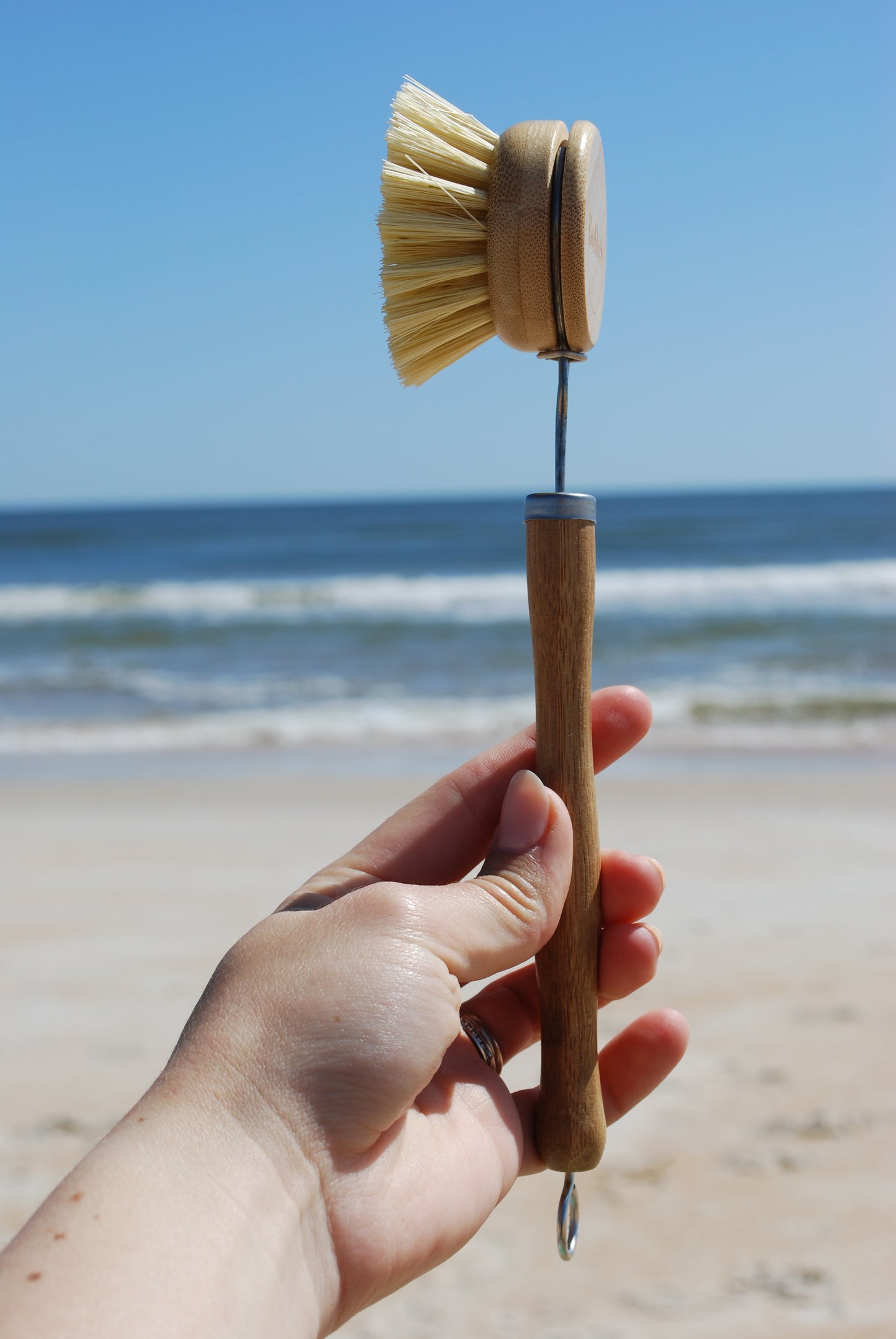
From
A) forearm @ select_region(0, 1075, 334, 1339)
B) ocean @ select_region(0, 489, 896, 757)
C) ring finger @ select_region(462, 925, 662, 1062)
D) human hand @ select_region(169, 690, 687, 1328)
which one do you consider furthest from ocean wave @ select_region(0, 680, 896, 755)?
Result: forearm @ select_region(0, 1075, 334, 1339)

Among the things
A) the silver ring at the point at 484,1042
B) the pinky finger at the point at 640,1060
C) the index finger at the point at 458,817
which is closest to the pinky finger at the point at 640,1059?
the pinky finger at the point at 640,1060

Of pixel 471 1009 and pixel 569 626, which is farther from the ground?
pixel 569 626

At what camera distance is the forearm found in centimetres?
94

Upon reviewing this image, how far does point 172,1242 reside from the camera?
1.01 m

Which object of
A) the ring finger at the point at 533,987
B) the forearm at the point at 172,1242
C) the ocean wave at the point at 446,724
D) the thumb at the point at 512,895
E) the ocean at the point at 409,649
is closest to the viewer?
the forearm at the point at 172,1242

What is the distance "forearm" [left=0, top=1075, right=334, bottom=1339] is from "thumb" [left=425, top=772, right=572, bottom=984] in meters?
0.31

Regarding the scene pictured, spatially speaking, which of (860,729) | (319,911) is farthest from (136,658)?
(319,911)

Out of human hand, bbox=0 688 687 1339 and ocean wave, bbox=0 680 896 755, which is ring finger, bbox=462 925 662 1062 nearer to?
human hand, bbox=0 688 687 1339

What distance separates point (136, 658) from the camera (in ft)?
33.3

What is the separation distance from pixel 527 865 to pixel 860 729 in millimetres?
5925

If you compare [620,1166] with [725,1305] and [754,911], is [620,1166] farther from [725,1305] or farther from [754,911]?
[754,911]

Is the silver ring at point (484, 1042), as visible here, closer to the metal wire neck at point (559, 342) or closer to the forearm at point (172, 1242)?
the forearm at point (172, 1242)

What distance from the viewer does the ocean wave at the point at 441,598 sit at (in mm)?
13023

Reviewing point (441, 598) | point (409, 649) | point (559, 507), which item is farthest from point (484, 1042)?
point (441, 598)
